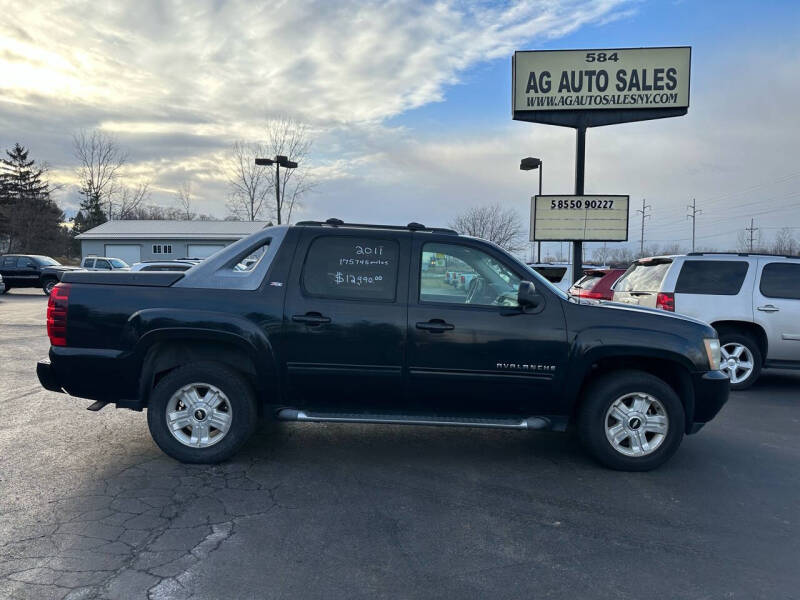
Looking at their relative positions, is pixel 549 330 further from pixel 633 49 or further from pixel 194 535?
pixel 633 49

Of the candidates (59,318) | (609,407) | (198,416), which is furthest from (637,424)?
(59,318)

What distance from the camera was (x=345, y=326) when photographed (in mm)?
4391

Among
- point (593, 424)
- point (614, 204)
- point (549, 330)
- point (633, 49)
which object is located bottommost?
point (593, 424)

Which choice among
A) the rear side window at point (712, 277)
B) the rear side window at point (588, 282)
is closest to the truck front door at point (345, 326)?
the rear side window at point (712, 277)

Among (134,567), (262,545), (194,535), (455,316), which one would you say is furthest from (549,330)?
(134,567)

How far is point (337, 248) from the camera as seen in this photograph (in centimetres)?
457

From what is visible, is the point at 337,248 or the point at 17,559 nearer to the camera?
the point at 17,559

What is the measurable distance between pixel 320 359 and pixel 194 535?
156 cm

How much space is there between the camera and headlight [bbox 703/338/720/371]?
453 centimetres

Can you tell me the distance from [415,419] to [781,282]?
20.6 ft

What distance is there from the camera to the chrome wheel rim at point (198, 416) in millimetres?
4445

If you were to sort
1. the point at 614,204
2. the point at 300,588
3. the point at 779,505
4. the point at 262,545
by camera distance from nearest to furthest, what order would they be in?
the point at 300,588
the point at 262,545
the point at 779,505
the point at 614,204

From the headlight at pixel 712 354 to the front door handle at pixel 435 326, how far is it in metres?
2.13

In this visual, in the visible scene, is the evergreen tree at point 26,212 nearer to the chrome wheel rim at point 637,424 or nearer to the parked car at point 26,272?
the parked car at point 26,272
